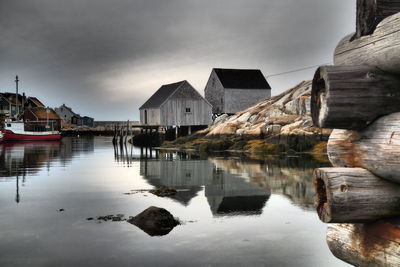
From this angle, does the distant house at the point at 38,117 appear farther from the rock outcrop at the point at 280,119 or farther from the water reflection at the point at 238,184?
the water reflection at the point at 238,184

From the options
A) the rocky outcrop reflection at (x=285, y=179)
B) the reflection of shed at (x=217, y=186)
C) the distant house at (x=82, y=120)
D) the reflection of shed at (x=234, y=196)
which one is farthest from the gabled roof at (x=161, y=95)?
the distant house at (x=82, y=120)

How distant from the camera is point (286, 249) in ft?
27.6

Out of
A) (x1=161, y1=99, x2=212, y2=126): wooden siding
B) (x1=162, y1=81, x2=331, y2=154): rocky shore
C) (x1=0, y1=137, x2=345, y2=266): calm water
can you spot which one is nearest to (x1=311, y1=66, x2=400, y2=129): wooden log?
(x1=0, y1=137, x2=345, y2=266): calm water

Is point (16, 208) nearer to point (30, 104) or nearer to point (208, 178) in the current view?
point (208, 178)

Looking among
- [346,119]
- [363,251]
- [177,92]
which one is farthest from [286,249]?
[177,92]

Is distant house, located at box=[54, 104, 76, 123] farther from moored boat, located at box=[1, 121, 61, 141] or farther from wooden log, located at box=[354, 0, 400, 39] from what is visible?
wooden log, located at box=[354, 0, 400, 39]

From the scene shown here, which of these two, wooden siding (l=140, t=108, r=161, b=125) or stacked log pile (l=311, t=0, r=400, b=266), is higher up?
wooden siding (l=140, t=108, r=161, b=125)

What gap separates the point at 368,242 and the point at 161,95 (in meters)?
60.6

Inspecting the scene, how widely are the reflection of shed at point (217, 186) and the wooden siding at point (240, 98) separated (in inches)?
1502

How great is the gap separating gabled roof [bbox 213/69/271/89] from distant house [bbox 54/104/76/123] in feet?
218

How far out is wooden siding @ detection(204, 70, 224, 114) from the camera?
65.4 m

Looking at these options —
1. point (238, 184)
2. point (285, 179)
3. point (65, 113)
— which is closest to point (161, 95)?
point (285, 179)

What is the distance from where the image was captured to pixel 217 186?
59.3 feet

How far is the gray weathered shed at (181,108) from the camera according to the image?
2341 inches
